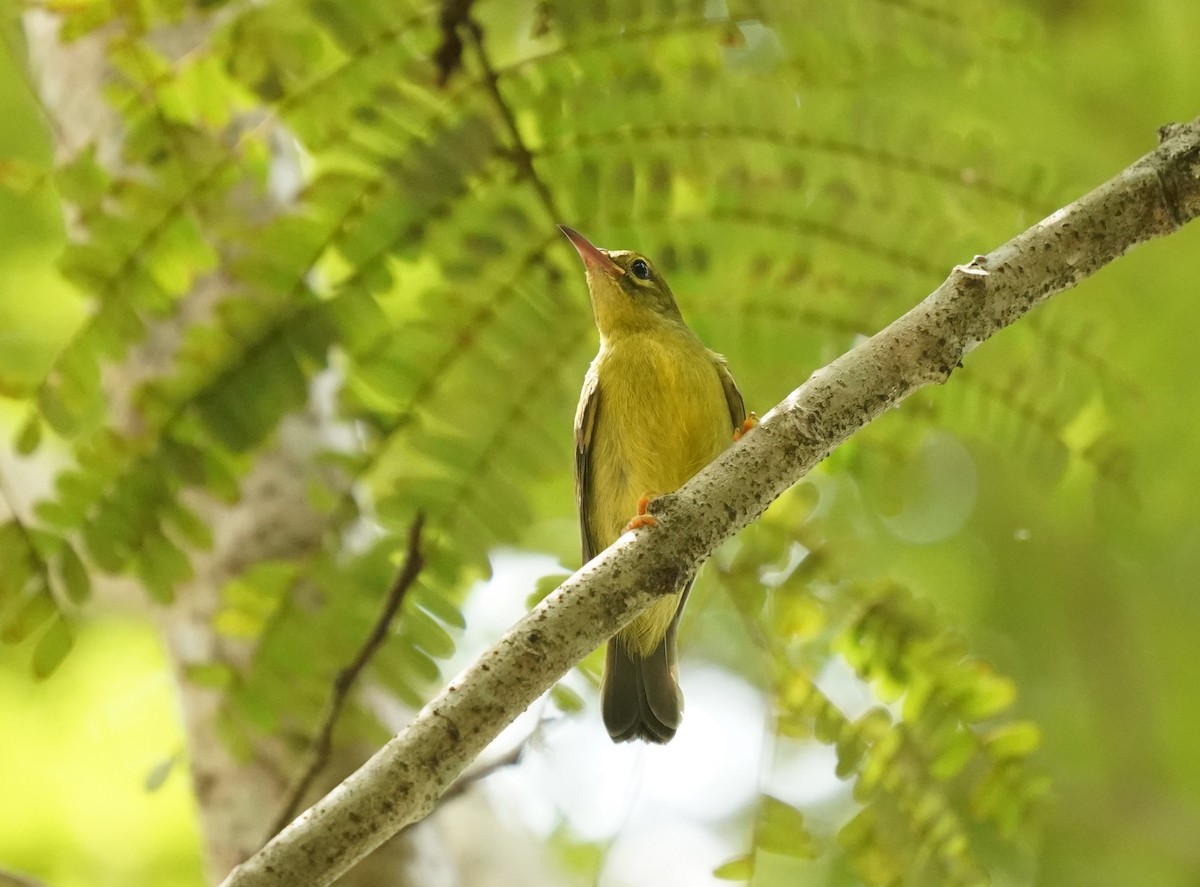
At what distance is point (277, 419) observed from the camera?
112 inches

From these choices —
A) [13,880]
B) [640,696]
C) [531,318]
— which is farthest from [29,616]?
[640,696]

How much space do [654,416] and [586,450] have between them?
0.22 m

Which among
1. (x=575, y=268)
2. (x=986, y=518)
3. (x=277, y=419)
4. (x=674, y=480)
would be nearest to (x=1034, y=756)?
(x=986, y=518)

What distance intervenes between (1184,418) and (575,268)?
8.89 feet

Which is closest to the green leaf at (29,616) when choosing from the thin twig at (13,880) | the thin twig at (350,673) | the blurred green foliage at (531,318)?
the blurred green foliage at (531,318)

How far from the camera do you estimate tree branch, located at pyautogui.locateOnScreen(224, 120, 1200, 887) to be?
72.2 inches

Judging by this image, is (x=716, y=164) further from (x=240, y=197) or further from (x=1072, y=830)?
(x=1072, y=830)

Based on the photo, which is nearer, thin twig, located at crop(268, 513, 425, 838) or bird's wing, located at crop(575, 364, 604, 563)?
thin twig, located at crop(268, 513, 425, 838)

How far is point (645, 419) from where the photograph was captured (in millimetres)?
A: 3523

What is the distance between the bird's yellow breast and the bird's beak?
0.98 ft

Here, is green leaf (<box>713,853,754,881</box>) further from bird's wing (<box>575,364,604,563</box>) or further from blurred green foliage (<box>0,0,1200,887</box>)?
bird's wing (<box>575,364,604,563</box>)

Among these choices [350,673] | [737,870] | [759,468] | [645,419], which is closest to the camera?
[759,468]

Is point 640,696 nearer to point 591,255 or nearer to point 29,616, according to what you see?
point 591,255

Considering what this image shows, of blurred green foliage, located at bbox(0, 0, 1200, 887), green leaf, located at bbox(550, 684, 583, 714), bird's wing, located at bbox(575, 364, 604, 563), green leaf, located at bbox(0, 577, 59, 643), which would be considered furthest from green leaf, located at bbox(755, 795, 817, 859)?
green leaf, located at bbox(0, 577, 59, 643)
